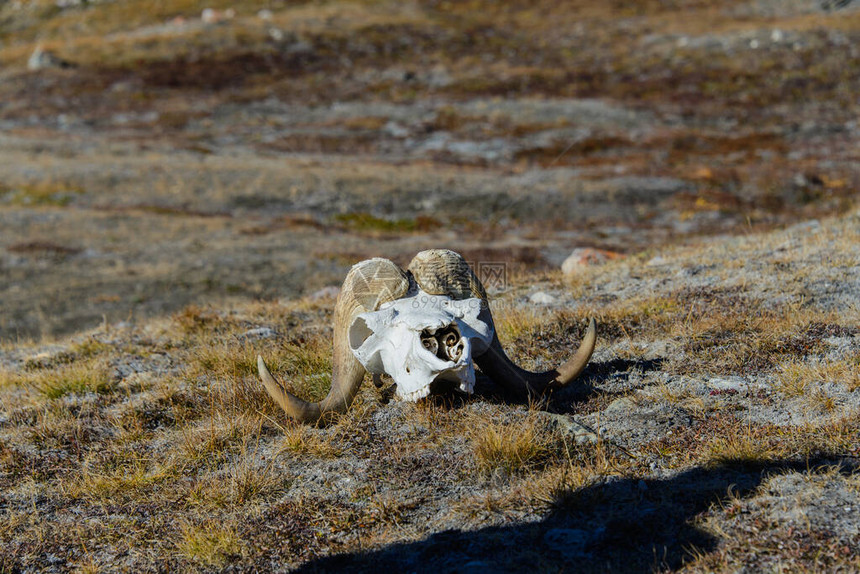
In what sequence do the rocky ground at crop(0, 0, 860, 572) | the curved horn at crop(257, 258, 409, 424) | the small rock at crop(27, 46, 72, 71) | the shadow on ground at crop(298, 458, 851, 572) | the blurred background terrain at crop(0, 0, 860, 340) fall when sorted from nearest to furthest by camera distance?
the shadow on ground at crop(298, 458, 851, 572)
the rocky ground at crop(0, 0, 860, 572)
the curved horn at crop(257, 258, 409, 424)
the blurred background terrain at crop(0, 0, 860, 340)
the small rock at crop(27, 46, 72, 71)

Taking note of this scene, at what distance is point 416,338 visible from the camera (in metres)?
5.34

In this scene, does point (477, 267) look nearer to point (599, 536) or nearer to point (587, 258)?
point (587, 258)

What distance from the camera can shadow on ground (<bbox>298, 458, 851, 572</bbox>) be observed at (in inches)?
170

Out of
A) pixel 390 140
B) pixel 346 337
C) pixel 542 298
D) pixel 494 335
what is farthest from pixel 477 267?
pixel 390 140

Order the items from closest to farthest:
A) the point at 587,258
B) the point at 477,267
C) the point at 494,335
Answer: the point at 494,335, the point at 587,258, the point at 477,267

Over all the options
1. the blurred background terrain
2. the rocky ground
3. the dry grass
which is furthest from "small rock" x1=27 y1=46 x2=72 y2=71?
the dry grass

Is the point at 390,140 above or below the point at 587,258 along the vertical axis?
below

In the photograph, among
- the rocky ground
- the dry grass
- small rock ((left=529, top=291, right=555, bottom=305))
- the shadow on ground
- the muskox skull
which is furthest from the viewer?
small rock ((left=529, top=291, right=555, bottom=305))

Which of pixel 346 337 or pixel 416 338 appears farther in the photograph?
pixel 346 337

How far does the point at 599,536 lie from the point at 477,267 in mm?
12831

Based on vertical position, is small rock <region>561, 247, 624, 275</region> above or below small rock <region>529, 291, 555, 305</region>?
below

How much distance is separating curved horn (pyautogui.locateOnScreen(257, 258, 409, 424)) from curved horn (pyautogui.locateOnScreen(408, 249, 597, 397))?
0.77 ft

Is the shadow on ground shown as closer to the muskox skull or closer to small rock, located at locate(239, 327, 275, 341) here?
the muskox skull

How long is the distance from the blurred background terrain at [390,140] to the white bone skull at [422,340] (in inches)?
365
